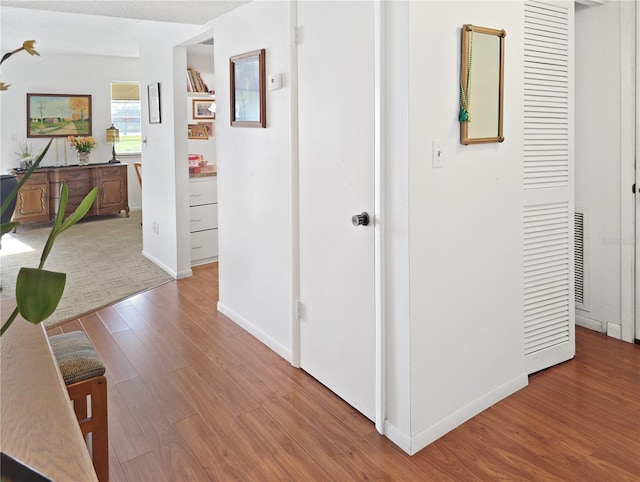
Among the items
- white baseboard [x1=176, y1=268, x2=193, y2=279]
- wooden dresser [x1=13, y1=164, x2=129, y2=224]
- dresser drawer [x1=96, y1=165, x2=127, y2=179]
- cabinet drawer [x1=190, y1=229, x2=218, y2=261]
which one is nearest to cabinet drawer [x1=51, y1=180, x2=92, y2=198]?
wooden dresser [x1=13, y1=164, x2=129, y2=224]

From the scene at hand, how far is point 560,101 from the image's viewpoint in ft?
9.01

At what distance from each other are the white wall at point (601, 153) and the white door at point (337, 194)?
182 centimetres

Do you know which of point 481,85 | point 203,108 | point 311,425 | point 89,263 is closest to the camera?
point 481,85

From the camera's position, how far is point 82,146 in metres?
7.58

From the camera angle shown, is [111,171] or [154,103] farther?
[111,171]

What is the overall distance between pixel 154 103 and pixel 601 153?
376cm

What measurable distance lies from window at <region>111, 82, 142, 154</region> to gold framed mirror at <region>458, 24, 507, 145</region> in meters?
7.20

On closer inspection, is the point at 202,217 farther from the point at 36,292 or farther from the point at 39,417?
the point at 36,292

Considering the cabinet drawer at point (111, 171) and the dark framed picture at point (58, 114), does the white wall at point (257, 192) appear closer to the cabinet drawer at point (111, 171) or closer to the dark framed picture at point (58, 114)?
the cabinet drawer at point (111, 171)

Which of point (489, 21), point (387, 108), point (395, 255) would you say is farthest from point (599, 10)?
point (395, 255)

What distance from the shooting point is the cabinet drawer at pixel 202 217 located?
499cm

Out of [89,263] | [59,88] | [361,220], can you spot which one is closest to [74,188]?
[59,88]

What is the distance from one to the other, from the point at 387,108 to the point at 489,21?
Answer: 0.63m

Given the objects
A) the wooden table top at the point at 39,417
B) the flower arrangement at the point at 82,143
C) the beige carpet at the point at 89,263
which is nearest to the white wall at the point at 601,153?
the wooden table top at the point at 39,417
